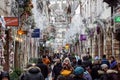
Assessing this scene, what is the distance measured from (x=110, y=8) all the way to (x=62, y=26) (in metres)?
150

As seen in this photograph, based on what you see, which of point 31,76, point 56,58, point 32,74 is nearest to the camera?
point 31,76

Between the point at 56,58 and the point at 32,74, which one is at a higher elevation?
the point at 32,74

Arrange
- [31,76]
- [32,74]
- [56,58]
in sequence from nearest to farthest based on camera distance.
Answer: [31,76], [32,74], [56,58]

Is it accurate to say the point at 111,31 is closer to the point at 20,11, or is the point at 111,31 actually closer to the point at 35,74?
the point at 20,11

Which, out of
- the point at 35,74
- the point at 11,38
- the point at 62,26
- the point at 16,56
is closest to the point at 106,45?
the point at 16,56

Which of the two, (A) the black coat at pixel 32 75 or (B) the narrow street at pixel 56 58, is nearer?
(A) the black coat at pixel 32 75

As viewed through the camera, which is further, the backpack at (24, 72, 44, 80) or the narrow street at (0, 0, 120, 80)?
the narrow street at (0, 0, 120, 80)

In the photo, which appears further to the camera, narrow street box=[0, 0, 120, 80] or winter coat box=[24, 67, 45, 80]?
narrow street box=[0, 0, 120, 80]

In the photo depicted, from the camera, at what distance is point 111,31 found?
33812mm

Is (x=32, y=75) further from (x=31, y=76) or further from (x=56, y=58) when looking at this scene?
(x=56, y=58)

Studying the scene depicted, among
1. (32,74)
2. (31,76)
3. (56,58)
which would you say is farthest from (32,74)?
(56,58)

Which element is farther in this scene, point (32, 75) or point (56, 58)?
point (56, 58)

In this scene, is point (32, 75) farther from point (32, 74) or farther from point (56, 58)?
point (56, 58)

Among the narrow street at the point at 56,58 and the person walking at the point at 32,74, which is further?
the narrow street at the point at 56,58
